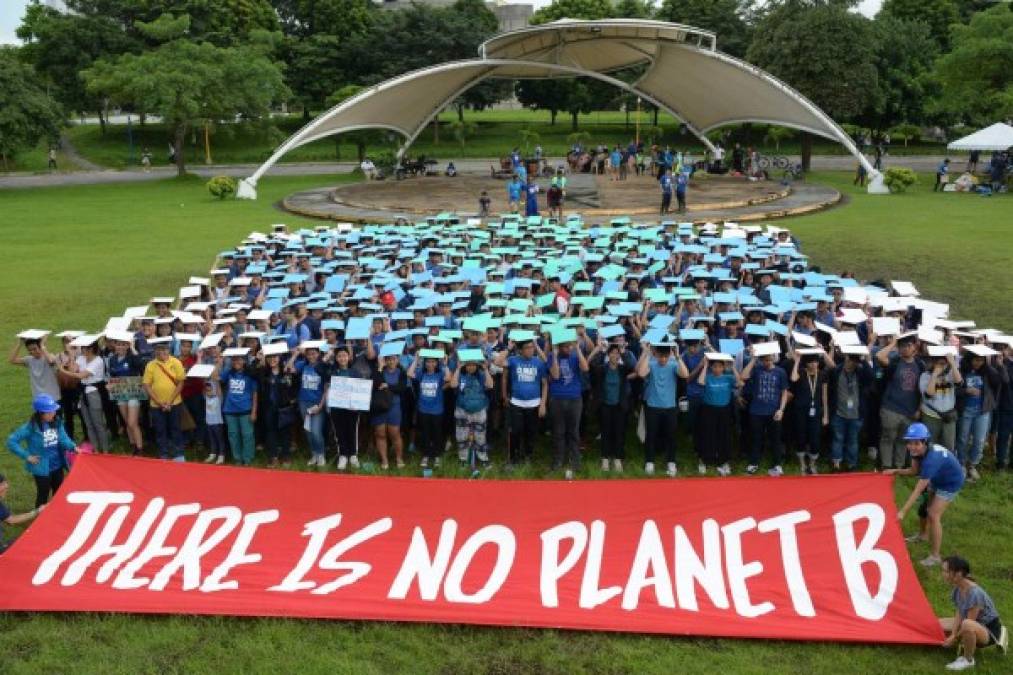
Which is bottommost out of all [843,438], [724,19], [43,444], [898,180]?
[843,438]

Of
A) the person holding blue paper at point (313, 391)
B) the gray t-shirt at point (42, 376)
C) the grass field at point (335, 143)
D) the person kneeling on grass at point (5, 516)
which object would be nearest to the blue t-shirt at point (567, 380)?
the person holding blue paper at point (313, 391)

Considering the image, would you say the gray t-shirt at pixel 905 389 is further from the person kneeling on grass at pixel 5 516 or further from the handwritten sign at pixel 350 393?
the person kneeling on grass at pixel 5 516

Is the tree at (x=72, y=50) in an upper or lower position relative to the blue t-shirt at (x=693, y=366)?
upper

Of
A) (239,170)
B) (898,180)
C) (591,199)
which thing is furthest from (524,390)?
(239,170)

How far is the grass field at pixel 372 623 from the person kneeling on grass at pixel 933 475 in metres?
0.39

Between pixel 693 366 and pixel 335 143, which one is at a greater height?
pixel 335 143

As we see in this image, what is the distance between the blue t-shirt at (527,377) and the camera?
8.48 meters

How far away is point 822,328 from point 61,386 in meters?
8.44

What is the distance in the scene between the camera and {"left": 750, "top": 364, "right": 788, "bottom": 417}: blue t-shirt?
27.1 ft

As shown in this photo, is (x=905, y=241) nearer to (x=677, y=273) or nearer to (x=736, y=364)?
(x=677, y=273)

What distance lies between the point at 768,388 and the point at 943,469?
2046 millimetres

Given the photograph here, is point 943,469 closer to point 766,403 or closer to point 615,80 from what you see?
point 766,403

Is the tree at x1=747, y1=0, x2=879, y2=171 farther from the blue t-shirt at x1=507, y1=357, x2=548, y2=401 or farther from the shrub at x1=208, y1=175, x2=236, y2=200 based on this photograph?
the blue t-shirt at x1=507, y1=357, x2=548, y2=401

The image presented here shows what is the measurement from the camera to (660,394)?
8.43 metres
